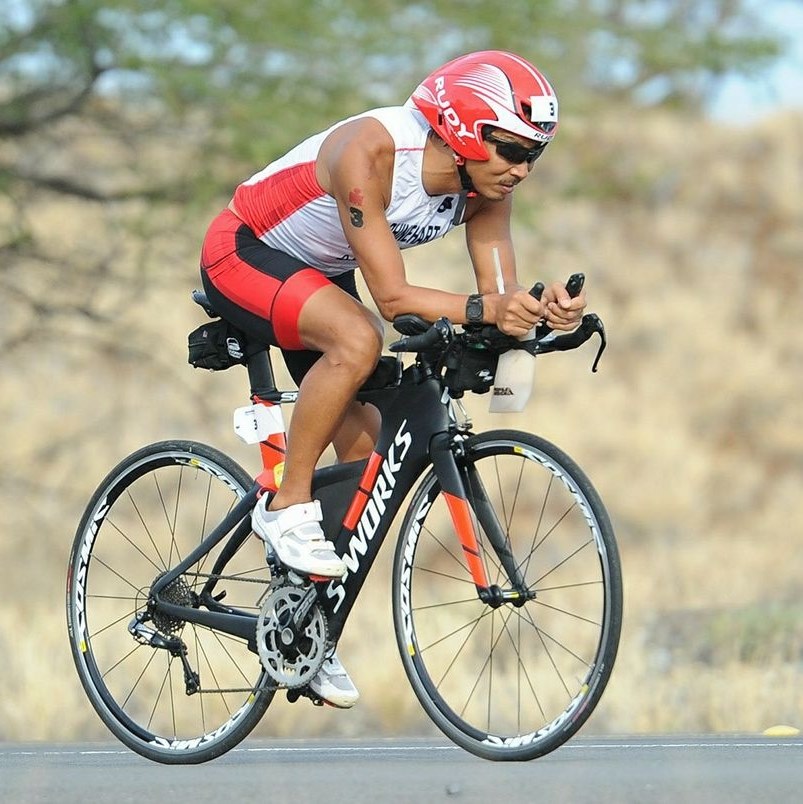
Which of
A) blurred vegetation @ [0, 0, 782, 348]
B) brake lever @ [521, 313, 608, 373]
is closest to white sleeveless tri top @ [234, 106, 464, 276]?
brake lever @ [521, 313, 608, 373]

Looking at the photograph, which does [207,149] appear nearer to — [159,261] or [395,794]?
[159,261]

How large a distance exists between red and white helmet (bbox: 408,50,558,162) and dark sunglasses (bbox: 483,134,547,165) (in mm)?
34

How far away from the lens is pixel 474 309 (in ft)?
17.0

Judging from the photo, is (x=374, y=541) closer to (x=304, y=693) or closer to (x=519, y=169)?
(x=304, y=693)

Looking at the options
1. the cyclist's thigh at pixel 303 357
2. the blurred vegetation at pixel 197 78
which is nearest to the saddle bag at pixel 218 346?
the cyclist's thigh at pixel 303 357

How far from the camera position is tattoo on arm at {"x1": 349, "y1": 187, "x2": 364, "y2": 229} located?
525cm

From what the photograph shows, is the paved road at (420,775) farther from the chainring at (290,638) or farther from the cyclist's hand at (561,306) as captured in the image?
the cyclist's hand at (561,306)

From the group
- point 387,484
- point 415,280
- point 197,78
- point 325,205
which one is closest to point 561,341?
point 387,484

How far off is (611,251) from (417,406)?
78.0 feet

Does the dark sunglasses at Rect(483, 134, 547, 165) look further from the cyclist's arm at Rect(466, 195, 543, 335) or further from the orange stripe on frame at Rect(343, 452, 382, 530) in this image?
the orange stripe on frame at Rect(343, 452, 382, 530)

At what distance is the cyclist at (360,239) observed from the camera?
17.2 ft

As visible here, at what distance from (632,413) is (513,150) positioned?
19962 millimetres

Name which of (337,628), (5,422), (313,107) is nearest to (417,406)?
(337,628)

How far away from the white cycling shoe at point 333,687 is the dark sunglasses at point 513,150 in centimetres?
164
